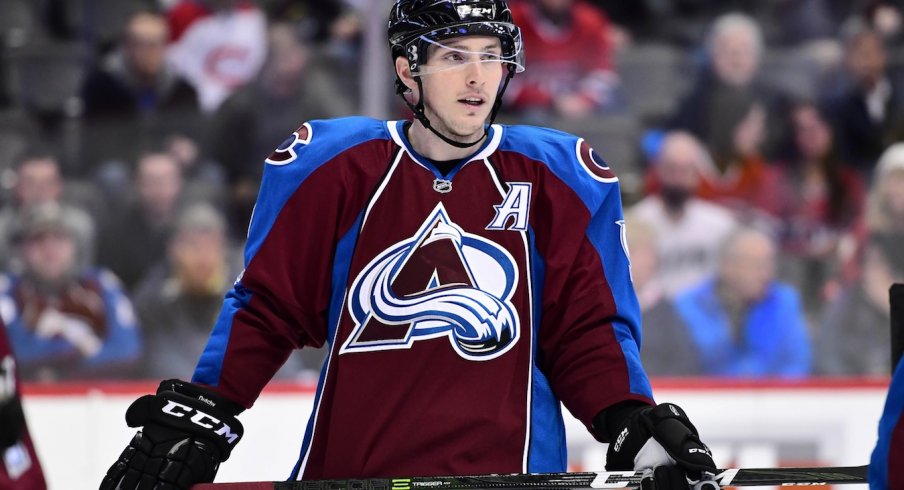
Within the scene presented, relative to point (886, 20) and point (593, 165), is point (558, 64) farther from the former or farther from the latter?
point (593, 165)

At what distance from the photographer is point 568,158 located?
2.16m

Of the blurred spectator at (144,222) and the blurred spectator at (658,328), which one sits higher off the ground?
the blurred spectator at (144,222)

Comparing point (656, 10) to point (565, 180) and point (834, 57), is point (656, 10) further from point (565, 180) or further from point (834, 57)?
point (565, 180)

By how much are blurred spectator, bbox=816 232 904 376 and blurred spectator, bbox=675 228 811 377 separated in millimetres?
95

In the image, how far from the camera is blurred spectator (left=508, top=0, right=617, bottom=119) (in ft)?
17.2

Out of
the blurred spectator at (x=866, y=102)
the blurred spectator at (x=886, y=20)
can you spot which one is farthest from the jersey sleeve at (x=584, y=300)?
the blurred spectator at (x=886, y=20)

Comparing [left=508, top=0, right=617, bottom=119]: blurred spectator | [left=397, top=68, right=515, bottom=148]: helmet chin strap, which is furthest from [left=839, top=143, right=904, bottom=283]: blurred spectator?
[left=397, top=68, right=515, bottom=148]: helmet chin strap

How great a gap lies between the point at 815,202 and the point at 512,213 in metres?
3.37

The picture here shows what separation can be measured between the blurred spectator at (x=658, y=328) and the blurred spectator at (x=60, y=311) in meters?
1.81

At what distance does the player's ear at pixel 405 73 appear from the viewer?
2.22 m

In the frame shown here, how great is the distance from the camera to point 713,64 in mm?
5348

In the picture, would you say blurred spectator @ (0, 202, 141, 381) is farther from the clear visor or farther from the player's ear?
the clear visor

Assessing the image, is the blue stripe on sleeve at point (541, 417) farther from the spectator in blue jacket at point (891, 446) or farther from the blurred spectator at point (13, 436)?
the blurred spectator at point (13, 436)

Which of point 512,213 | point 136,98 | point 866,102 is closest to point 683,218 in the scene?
point 866,102
